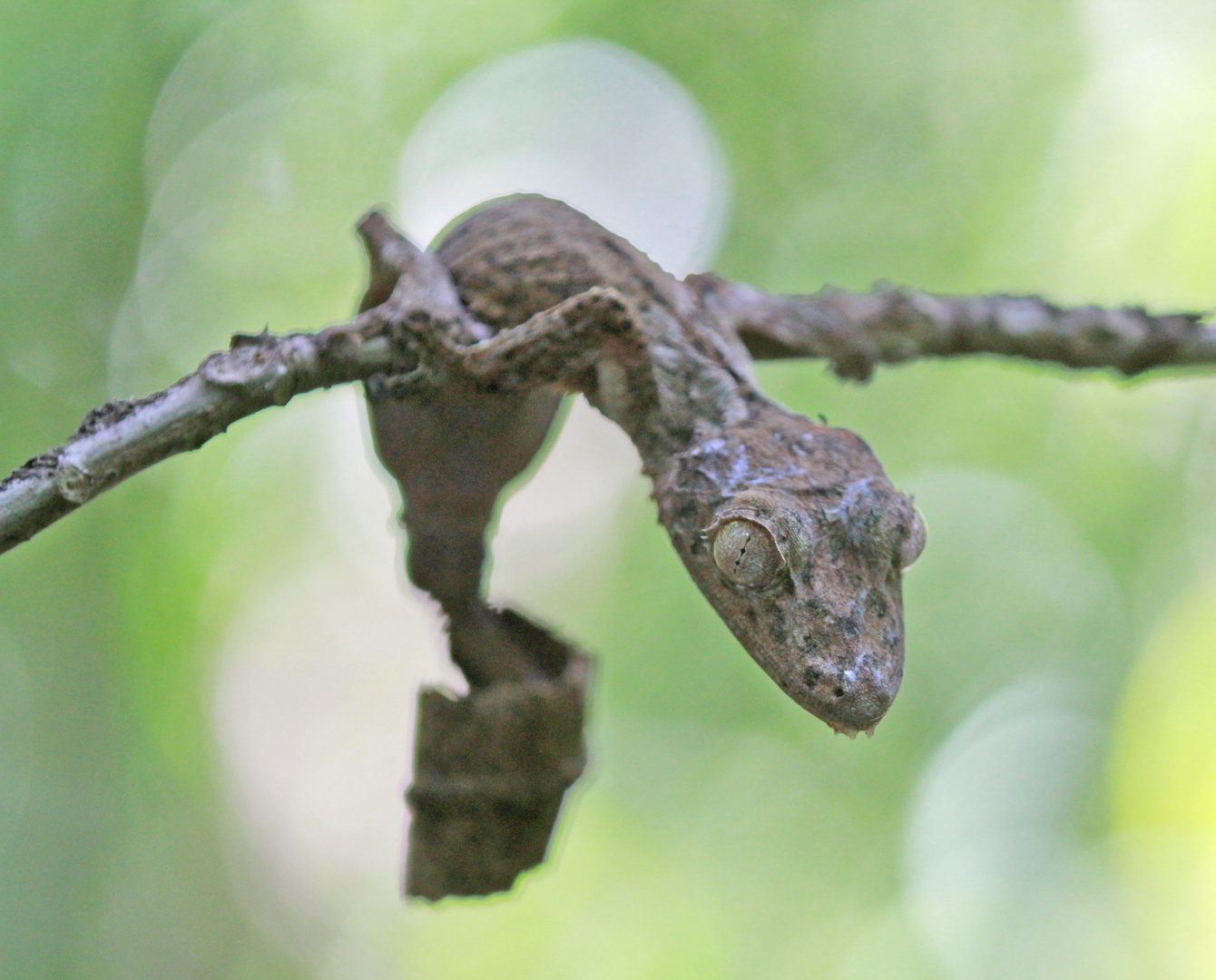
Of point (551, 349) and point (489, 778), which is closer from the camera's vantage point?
point (551, 349)

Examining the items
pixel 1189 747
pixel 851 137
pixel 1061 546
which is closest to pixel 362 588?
pixel 851 137

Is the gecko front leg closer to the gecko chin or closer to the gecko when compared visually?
the gecko

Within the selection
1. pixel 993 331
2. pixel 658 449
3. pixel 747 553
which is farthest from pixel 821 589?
pixel 993 331

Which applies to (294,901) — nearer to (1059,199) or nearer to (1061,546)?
(1061,546)

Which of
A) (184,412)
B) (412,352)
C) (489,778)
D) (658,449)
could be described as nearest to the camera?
(184,412)

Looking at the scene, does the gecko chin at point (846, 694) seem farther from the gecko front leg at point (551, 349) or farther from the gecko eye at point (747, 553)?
the gecko front leg at point (551, 349)

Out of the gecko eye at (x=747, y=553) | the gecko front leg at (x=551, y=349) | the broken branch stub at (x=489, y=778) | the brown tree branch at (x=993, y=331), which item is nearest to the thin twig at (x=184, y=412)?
the gecko front leg at (x=551, y=349)

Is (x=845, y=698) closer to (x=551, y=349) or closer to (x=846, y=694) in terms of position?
(x=846, y=694)

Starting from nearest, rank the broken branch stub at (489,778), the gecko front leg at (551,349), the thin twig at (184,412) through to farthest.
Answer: the thin twig at (184,412)
the gecko front leg at (551,349)
the broken branch stub at (489,778)
